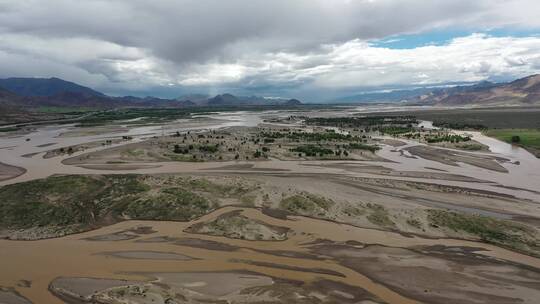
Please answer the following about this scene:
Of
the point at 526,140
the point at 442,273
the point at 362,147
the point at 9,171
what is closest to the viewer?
the point at 442,273

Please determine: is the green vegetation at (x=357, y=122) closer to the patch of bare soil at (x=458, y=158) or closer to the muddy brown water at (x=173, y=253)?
the patch of bare soil at (x=458, y=158)

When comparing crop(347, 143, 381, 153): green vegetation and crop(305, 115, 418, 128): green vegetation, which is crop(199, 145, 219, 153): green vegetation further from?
crop(305, 115, 418, 128): green vegetation

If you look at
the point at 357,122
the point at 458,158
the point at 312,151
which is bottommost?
the point at 458,158

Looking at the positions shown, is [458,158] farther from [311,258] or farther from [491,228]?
[311,258]

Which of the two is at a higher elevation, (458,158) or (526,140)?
(526,140)

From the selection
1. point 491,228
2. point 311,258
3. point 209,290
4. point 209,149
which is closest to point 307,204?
point 311,258

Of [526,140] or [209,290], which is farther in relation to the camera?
[526,140]

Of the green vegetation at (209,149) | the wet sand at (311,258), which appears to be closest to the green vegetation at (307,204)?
the wet sand at (311,258)

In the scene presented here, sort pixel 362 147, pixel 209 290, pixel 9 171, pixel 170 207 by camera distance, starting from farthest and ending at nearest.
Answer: pixel 362 147 → pixel 9 171 → pixel 170 207 → pixel 209 290
